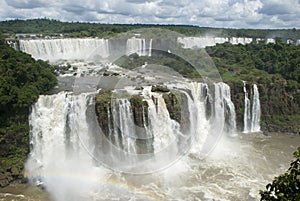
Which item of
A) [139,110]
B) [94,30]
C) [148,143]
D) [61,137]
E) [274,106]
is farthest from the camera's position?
[94,30]

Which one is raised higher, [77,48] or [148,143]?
[77,48]

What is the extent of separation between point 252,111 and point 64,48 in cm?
1806

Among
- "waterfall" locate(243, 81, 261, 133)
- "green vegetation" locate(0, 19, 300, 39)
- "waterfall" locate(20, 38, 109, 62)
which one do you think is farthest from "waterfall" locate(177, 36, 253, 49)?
"waterfall" locate(243, 81, 261, 133)

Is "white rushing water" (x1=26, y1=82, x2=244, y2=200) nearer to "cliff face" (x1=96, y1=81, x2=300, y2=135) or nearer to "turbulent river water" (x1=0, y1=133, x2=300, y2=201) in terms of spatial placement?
"turbulent river water" (x1=0, y1=133, x2=300, y2=201)

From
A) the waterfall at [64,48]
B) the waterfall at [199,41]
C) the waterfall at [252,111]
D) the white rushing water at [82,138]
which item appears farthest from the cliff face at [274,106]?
the waterfall at [64,48]

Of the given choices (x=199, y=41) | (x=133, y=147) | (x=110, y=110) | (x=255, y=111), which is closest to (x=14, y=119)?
(x=110, y=110)

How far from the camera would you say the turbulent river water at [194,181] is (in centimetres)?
1210

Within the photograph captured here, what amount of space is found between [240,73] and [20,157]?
16684 millimetres

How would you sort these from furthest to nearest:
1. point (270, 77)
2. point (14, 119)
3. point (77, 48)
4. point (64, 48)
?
point (77, 48)
point (64, 48)
point (270, 77)
point (14, 119)

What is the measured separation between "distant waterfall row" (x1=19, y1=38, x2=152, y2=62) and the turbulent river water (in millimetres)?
16251

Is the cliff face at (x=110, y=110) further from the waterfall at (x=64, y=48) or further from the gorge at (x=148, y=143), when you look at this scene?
the waterfall at (x=64, y=48)

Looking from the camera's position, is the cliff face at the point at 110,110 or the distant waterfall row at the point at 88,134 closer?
the distant waterfall row at the point at 88,134

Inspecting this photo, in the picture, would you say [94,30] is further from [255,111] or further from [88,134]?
[88,134]

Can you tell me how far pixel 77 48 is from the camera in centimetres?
2975
